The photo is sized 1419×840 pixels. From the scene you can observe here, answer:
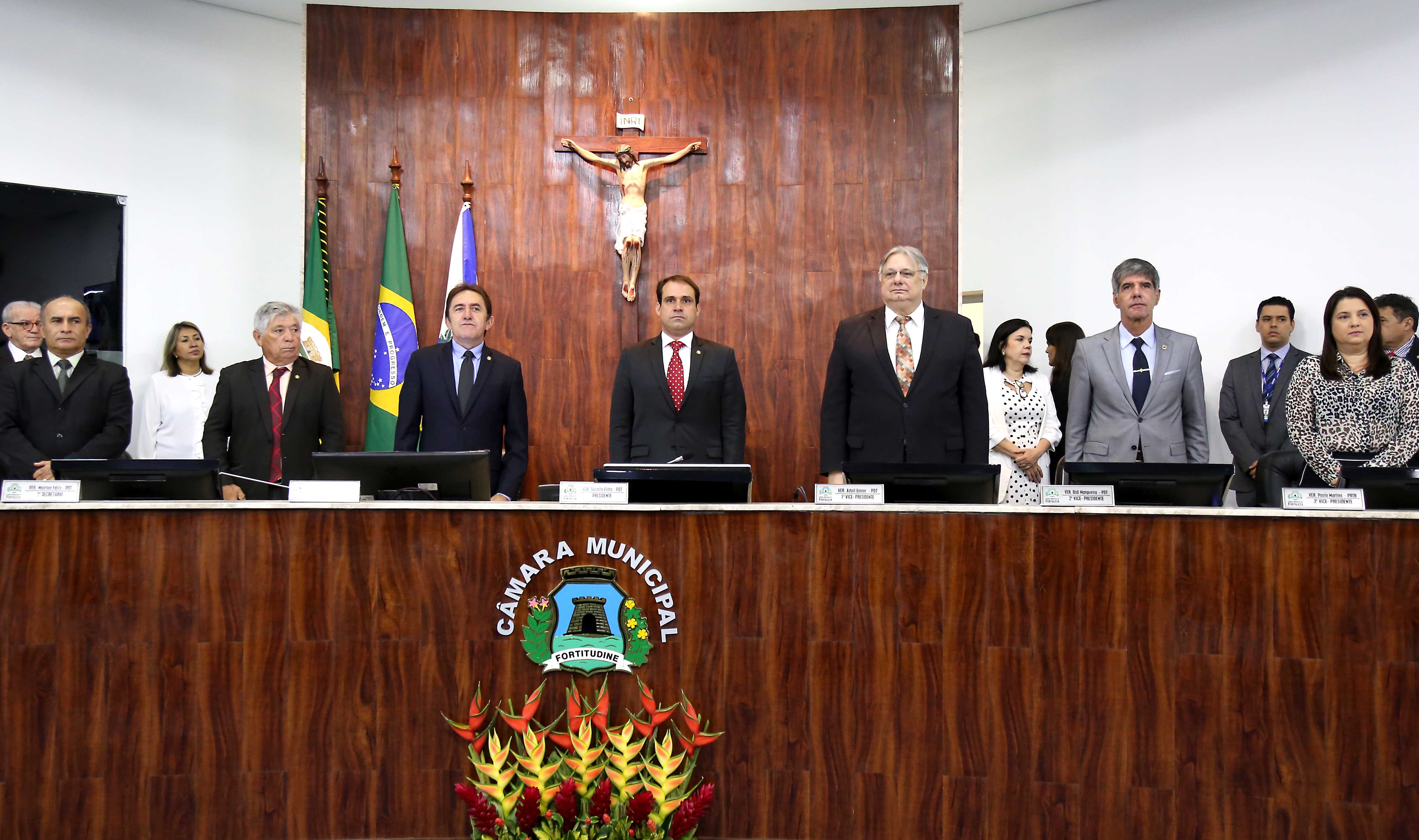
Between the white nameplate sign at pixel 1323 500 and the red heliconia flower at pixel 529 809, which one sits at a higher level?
the white nameplate sign at pixel 1323 500

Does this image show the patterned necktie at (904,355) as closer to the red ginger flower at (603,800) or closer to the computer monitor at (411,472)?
the computer monitor at (411,472)

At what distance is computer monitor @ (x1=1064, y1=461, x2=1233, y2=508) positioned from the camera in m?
2.20

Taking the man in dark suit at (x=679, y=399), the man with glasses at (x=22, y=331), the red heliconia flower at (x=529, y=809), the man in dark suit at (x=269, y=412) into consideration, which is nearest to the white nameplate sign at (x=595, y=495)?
the red heliconia flower at (x=529, y=809)

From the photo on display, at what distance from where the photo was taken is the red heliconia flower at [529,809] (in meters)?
2.04

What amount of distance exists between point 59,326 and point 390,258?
1.41 m

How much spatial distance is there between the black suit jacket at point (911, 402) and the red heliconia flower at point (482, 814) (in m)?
1.51

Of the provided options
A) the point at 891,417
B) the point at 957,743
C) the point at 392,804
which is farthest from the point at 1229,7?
the point at 392,804

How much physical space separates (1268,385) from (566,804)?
3.73 m

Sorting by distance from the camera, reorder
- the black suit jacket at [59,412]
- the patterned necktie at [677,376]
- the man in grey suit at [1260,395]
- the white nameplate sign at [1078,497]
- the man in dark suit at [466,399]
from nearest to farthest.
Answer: the white nameplate sign at [1078,497]
the man in dark suit at [466,399]
the patterned necktie at [677,376]
the black suit jacket at [59,412]
the man in grey suit at [1260,395]

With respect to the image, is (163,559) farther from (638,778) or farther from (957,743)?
(957,743)

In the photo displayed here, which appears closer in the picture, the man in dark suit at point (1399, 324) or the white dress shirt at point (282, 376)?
the white dress shirt at point (282, 376)

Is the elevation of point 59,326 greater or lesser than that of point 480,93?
lesser

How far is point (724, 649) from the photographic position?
2205mm

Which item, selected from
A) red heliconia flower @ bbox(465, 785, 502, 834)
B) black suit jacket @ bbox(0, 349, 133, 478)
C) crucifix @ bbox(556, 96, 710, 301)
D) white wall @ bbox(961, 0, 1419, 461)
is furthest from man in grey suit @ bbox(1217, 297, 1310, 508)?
black suit jacket @ bbox(0, 349, 133, 478)
